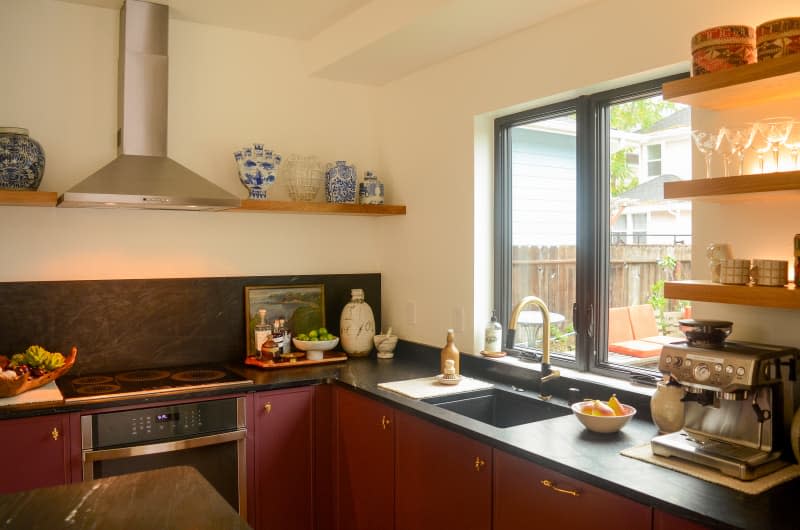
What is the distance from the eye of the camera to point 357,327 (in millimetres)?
3568

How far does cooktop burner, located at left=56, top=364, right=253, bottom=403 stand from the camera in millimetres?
2654

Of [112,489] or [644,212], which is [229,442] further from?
[644,212]

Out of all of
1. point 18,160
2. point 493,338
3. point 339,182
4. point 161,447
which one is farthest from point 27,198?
point 493,338

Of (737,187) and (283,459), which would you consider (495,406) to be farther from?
(737,187)

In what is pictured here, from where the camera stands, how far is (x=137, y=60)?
119 inches

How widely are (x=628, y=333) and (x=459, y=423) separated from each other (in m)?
0.79

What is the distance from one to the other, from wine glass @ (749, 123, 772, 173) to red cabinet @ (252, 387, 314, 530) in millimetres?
2037

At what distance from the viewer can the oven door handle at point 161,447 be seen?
255 cm

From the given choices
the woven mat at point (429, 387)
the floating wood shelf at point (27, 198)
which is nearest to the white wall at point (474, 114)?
the woven mat at point (429, 387)

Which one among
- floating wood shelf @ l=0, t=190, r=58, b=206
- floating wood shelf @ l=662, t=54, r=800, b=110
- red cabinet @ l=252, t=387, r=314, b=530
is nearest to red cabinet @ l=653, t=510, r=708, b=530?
floating wood shelf @ l=662, t=54, r=800, b=110

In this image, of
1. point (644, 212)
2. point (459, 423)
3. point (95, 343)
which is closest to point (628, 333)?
point (644, 212)

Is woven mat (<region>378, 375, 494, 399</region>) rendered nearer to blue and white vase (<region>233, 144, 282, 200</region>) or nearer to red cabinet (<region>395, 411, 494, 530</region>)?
red cabinet (<region>395, 411, 494, 530</region>)

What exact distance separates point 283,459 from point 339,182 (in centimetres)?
142

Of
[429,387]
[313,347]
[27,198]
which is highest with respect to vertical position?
[27,198]
